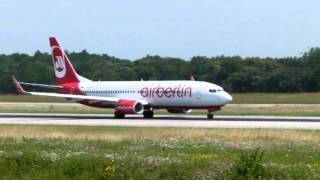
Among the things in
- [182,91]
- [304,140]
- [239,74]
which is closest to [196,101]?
[182,91]

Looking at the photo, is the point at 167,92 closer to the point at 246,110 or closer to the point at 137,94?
the point at 137,94

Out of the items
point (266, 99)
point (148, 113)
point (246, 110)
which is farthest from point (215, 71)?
point (148, 113)

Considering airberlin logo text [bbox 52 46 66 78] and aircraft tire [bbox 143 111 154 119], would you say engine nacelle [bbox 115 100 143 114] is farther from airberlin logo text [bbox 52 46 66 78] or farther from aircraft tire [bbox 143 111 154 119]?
airberlin logo text [bbox 52 46 66 78]

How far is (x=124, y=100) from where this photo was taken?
64.4 m

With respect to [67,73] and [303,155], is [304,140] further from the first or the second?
[67,73]

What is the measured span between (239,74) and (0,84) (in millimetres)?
47732

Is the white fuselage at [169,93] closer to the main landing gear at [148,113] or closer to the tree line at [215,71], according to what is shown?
the main landing gear at [148,113]

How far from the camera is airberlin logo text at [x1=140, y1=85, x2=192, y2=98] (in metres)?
62.0

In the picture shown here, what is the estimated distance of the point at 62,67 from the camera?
72562 millimetres

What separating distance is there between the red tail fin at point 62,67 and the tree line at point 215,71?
70779mm

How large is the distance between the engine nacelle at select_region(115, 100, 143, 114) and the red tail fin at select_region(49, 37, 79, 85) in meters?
10.6

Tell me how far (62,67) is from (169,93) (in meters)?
14.1

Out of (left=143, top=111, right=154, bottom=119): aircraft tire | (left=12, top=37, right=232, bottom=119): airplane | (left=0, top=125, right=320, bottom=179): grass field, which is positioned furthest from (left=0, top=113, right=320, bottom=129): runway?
(left=0, top=125, right=320, bottom=179): grass field

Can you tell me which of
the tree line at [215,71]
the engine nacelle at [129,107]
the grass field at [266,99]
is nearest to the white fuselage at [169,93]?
the engine nacelle at [129,107]
